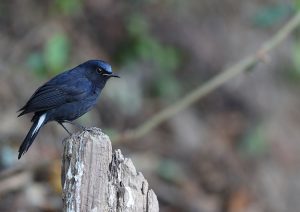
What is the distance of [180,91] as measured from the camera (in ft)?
35.8

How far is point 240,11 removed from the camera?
1177 centimetres

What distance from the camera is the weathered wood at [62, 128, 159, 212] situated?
167 inches

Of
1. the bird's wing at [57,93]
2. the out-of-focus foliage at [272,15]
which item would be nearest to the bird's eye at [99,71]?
the bird's wing at [57,93]

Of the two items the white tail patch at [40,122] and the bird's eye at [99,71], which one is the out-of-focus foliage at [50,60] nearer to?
the bird's eye at [99,71]

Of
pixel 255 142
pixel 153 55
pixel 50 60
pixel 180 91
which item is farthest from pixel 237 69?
pixel 255 142

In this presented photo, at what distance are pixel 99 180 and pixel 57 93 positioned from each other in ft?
6.13

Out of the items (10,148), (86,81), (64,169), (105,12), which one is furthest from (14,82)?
(64,169)

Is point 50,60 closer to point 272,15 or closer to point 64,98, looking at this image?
point 64,98

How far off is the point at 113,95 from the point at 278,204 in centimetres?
287

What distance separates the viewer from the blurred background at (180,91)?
9570mm

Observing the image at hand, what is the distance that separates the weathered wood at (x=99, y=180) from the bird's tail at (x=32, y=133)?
4.15ft

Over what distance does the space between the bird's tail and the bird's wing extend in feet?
0.32

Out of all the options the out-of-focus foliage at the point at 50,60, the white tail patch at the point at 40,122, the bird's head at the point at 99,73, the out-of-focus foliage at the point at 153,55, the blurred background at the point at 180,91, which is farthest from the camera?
the out-of-focus foliage at the point at 153,55

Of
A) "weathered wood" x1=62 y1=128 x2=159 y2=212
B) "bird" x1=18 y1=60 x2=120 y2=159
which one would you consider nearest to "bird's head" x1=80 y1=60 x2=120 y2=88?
"bird" x1=18 y1=60 x2=120 y2=159
